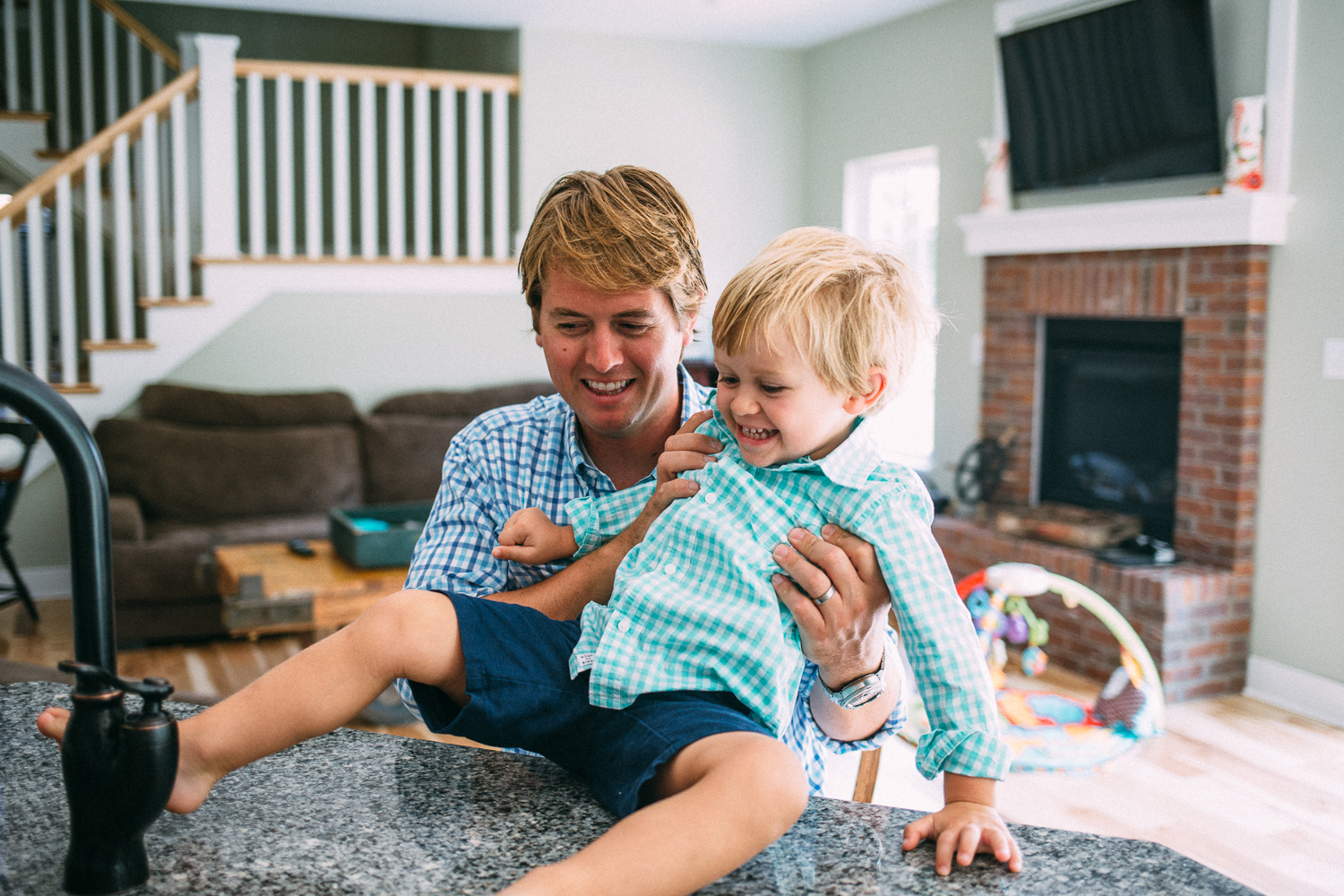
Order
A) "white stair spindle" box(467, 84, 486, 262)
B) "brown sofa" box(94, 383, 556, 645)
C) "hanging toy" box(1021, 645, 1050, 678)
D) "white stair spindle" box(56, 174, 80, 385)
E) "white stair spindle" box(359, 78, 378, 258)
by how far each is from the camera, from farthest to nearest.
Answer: "white stair spindle" box(467, 84, 486, 262)
"white stair spindle" box(359, 78, 378, 258)
"white stair spindle" box(56, 174, 80, 385)
"brown sofa" box(94, 383, 556, 645)
"hanging toy" box(1021, 645, 1050, 678)

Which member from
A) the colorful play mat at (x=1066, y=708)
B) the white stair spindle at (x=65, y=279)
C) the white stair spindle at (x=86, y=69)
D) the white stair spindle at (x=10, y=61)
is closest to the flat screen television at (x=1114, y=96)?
the colorful play mat at (x=1066, y=708)

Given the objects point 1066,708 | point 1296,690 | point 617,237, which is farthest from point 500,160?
point 617,237

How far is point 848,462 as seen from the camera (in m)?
1.10

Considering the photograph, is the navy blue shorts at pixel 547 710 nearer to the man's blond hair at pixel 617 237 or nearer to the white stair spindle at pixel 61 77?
the man's blond hair at pixel 617 237

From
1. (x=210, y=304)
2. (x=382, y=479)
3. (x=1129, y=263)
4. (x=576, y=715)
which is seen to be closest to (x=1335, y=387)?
(x=1129, y=263)

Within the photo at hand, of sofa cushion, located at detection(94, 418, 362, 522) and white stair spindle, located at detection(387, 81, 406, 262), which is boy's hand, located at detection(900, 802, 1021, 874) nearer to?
sofa cushion, located at detection(94, 418, 362, 522)

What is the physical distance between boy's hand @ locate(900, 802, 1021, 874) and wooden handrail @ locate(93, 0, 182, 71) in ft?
23.0

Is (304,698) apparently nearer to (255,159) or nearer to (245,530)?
(245,530)

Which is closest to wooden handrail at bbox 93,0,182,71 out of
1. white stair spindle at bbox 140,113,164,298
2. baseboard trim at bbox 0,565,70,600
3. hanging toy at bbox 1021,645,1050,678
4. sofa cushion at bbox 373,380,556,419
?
white stair spindle at bbox 140,113,164,298

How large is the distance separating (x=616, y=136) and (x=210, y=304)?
93.7 inches

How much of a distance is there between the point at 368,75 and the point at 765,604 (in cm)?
527

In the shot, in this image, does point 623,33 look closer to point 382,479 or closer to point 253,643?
point 382,479

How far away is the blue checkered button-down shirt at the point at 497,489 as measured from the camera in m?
1.35

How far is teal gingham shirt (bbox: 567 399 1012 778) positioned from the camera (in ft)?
3.22
